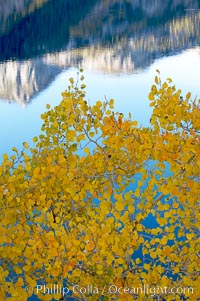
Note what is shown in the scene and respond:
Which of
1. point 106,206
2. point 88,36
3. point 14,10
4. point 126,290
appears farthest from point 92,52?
point 106,206

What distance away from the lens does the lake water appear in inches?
2761

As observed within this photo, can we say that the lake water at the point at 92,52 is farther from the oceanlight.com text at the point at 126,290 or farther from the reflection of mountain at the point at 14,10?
the oceanlight.com text at the point at 126,290

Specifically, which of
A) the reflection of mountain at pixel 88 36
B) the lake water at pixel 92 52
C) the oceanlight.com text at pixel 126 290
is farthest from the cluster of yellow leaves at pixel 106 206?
the reflection of mountain at pixel 88 36

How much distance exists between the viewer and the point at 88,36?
146 m

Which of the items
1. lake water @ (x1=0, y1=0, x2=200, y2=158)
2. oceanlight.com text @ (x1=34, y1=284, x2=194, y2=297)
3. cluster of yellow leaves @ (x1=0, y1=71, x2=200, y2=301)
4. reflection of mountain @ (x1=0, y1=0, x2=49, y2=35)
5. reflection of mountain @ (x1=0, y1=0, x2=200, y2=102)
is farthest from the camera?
reflection of mountain @ (x1=0, y1=0, x2=49, y2=35)

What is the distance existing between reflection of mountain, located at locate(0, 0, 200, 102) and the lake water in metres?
0.22

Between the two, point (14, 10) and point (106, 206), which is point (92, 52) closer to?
point (14, 10)

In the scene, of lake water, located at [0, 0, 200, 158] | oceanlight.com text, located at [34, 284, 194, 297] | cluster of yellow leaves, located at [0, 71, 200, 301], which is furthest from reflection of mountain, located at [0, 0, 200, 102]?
oceanlight.com text, located at [34, 284, 194, 297]

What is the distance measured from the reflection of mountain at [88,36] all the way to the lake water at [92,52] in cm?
22

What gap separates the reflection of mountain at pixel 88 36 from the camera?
116250 millimetres

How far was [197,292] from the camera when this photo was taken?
7352 mm

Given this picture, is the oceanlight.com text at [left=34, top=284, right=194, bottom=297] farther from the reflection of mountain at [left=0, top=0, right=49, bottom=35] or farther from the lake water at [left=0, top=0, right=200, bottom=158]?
the reflection of mountain at [left=0, top=0, right=49, bottom=35]

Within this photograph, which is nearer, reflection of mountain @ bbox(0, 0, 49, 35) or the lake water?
the lake water

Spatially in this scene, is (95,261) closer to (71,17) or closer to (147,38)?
(147,38)
